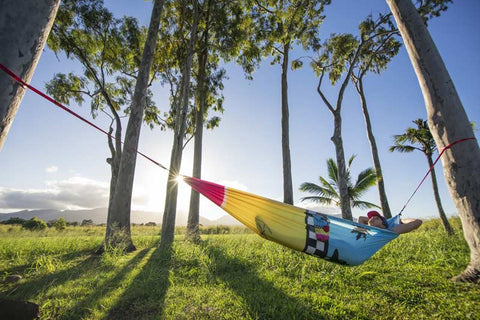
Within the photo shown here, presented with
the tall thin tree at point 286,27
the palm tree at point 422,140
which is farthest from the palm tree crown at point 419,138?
the tall thin tree at point 286,27

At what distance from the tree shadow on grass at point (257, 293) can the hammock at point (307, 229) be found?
678 millimetres

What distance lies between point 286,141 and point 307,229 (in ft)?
19.1

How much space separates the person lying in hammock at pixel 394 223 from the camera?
323 cm

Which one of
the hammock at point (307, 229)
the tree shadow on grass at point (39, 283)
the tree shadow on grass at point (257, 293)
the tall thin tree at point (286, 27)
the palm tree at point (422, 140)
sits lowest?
the tree shadow on grass at point (39, 283)

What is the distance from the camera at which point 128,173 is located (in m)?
6.42

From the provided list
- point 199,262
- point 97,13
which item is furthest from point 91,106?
point 199,262

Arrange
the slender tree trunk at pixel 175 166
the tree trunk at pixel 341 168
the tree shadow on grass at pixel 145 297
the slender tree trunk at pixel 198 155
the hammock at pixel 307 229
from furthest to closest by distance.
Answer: the slender tree trunk at pixel 198 155
the tree trunk at pixel 341 168
the slender tree trunk at pixel 175 166
the hammock at pixel 307 229
the tree shadow on grass at pixel 145 297

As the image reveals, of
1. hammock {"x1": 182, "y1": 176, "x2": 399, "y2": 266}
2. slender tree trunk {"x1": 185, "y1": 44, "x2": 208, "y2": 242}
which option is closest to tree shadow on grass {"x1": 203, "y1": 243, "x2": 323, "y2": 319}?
hammock {"x1": 182, "y1": 176, "x2": 399, "y2": 266}

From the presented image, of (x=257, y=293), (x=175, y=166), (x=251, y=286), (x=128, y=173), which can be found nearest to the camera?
(x=257, y=293)

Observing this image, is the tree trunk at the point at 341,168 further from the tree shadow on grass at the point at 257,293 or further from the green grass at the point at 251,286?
the tree shadow on grass at the point at 257,293

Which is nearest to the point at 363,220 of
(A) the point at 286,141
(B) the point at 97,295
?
(B) the point at 97,295

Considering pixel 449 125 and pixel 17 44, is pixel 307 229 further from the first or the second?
pixel 17 44

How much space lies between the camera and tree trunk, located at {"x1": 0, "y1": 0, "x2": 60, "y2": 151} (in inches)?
49.9

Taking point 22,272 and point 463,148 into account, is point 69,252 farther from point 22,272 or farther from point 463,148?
point 463,148
